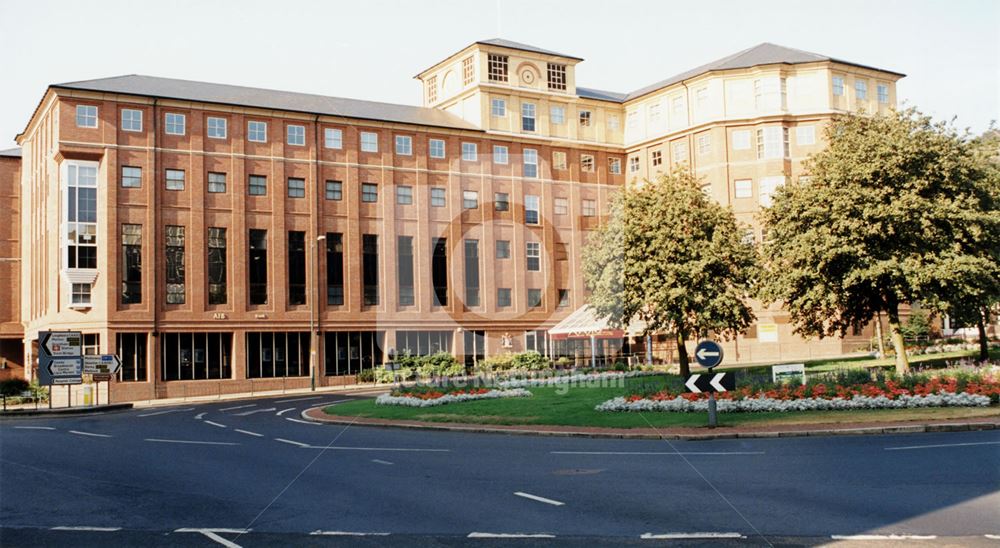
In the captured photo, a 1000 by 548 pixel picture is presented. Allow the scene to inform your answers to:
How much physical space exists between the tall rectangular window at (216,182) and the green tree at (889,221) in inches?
1456

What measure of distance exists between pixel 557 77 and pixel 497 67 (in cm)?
532

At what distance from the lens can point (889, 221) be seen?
3278 cm

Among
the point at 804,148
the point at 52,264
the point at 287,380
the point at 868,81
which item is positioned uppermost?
the point at 868,81

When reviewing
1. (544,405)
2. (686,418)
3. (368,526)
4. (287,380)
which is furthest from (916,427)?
(287,380)

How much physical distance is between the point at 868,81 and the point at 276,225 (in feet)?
144

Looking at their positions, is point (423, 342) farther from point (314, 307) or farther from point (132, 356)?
point (132, 356)

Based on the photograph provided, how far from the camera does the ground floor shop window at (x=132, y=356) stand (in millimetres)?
54344

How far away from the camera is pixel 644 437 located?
20766 mm

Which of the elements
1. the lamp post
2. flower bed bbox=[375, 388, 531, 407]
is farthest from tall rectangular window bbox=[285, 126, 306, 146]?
flower bed bbox=[375, 388, 531, 407]

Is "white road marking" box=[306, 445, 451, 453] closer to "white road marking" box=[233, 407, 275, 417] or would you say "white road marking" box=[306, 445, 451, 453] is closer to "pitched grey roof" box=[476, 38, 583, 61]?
"white road marking" box=[233, 407, 275, 417]

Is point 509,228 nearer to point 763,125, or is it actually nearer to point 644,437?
point 763,125

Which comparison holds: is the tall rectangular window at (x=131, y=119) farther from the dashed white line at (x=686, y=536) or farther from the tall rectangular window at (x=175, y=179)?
the dashed white line at (x=686, y=536)

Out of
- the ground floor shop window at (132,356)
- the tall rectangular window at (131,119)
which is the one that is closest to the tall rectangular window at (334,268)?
the ground floor shop window at (132,356)

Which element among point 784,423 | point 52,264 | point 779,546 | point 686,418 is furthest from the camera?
point 52,264
